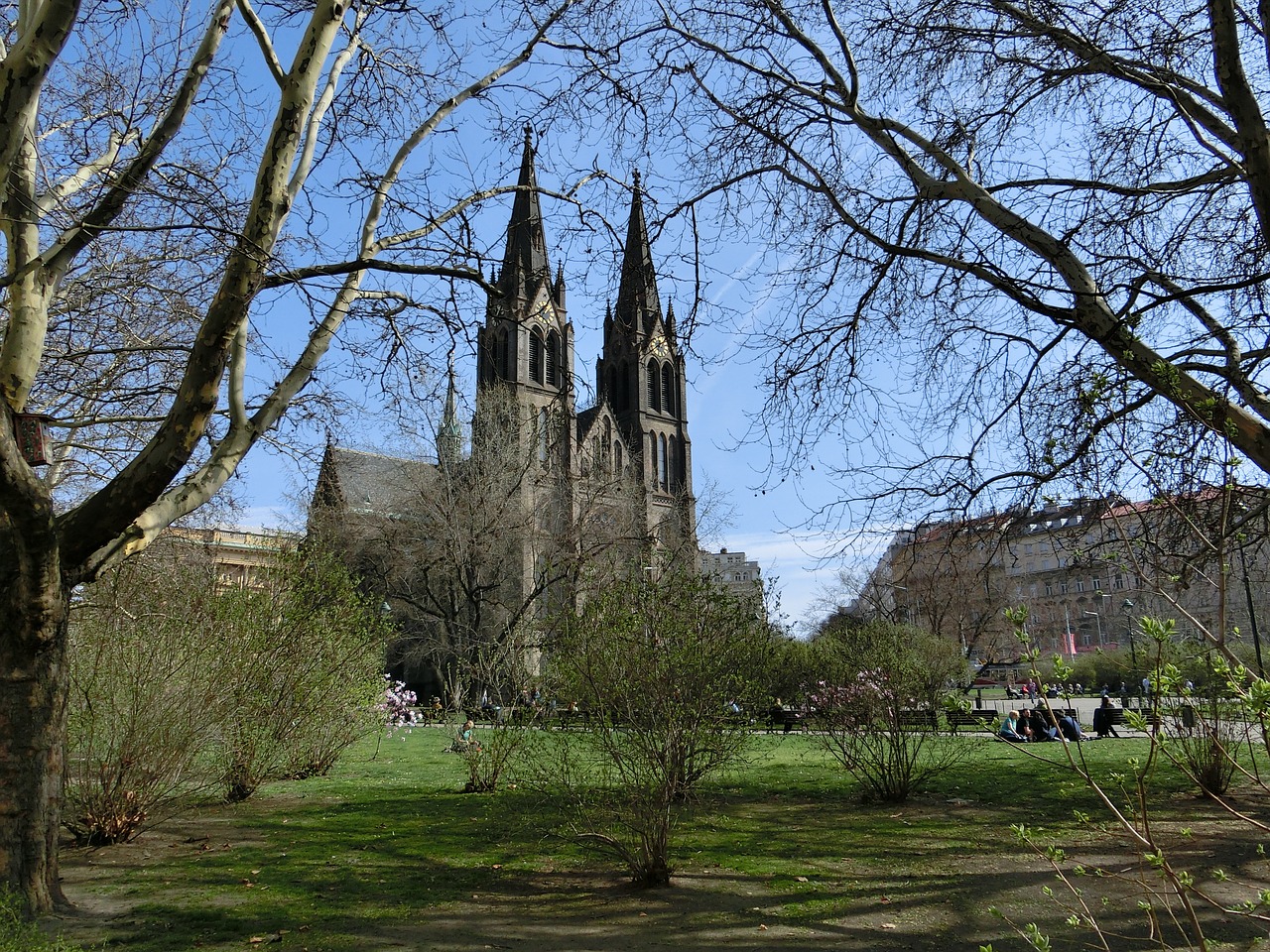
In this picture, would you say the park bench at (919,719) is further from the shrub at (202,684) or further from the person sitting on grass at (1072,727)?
the shrub at (202,684)

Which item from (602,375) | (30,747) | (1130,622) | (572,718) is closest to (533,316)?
(572,718)

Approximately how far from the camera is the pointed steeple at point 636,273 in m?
7.43

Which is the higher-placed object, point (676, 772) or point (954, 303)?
point (954, 303)

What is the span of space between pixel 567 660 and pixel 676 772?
131 cm

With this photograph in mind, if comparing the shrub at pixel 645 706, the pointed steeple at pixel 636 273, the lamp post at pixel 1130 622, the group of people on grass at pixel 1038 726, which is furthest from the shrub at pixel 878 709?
the group of people on grass at pixel 1038 726

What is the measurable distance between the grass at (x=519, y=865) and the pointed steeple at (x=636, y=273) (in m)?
4.72

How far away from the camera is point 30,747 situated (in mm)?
5164

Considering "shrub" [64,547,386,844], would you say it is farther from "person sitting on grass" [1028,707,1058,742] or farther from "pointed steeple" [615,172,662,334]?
"person sitting on grass" [1028,707,1058,742]

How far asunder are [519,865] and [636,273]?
17.9 feet

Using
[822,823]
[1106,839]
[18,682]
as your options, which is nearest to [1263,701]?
[18,682]

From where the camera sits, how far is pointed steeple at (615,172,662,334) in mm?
7426

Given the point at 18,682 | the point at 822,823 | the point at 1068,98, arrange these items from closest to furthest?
the point at 18,682 → the point at 1068,98 → the point at 822,823

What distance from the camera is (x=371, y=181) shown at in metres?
7.27

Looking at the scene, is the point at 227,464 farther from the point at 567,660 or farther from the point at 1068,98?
the point at 1068,98
